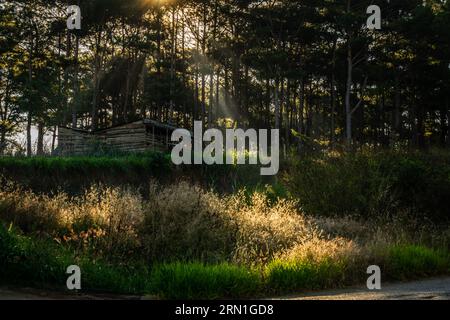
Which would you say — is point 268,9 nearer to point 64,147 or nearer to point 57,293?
point 64,147

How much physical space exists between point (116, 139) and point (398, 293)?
29.3 meters

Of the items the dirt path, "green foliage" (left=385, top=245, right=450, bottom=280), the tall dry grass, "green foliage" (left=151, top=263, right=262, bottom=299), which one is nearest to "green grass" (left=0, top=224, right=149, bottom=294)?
"green foliage" (left=151, top=263, right=262, bottom=299)

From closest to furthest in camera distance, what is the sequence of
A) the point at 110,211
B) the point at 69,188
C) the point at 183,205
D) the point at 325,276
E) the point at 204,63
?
1. the point at 325,276
2. the point at 110,211
3. the point at 183,205
4. the point at 69,188
5. the point at 204,63

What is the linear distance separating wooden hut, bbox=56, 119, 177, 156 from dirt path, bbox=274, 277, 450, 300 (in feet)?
85.6

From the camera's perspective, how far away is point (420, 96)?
40688 millimetres

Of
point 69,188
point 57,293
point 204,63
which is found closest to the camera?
point 57,293

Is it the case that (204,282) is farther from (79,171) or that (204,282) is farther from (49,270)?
(79,171)

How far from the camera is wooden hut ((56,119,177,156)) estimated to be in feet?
111

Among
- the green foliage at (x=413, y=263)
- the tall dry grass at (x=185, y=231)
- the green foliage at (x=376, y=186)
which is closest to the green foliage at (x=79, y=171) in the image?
the tall dry grass at (x=185, y=231)

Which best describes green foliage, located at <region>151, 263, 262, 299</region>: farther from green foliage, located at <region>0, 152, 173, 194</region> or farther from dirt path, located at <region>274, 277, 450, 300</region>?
green foliage, located at <region>0, 152, 173, 194</region>

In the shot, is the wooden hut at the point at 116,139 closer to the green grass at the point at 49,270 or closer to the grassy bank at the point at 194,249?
the grassy bank at the point at 194,249

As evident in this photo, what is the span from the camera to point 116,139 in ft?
114
